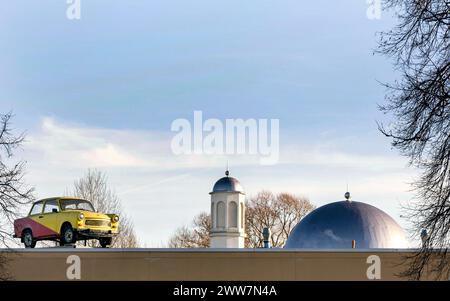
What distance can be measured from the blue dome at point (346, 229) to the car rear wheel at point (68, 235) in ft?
57.3

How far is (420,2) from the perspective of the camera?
2342cm

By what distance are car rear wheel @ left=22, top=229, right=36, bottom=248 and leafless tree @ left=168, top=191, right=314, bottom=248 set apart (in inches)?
1880

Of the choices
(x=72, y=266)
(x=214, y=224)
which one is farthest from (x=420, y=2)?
(x=214, y=224)

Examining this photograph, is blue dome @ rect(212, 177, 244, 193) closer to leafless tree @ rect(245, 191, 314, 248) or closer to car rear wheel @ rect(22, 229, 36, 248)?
leafless tree @ rect(245, 191, 314, 248)

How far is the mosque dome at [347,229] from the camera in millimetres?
51875

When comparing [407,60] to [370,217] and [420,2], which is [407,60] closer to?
[420,2]

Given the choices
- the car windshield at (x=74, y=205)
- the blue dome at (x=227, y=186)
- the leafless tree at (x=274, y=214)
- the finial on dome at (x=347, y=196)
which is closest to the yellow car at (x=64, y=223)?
the car windshield at (x=74, y=205)

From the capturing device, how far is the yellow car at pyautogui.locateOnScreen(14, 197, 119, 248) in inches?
1490

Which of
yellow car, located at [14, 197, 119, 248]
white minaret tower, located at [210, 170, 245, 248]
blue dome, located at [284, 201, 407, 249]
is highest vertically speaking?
white minaret tower, located at [210, 170, 245, 248]

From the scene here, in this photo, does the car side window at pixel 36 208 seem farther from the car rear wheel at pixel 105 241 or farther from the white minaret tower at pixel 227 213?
the white minaret tower at pixel 227 213

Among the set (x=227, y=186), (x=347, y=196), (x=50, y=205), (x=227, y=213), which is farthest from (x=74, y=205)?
(x=227, y=213)

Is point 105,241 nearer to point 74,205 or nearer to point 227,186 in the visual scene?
point 74,205

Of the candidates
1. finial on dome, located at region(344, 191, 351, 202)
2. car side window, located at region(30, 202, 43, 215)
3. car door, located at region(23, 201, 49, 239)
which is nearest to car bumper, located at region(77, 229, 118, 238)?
car door, located at region(23, 201, 49, 239)

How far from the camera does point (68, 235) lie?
37969 mm
